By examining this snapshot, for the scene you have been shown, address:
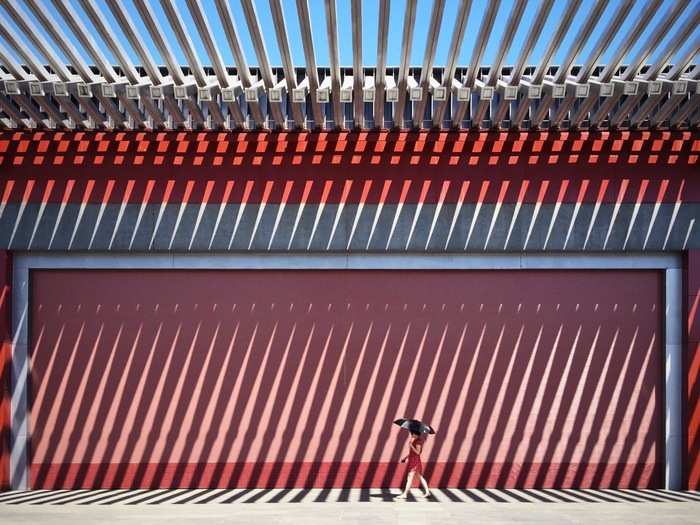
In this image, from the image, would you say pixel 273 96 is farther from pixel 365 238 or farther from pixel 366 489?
pixel 366 489

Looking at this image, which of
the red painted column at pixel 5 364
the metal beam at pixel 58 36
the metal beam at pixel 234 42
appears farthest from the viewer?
the red painted column at pixel 5 364

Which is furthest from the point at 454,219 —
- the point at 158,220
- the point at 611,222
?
the point at 158,220

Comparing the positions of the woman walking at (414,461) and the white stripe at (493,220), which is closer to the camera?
the woman walking at (414,461)

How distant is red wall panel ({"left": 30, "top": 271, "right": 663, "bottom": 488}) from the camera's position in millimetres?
11836

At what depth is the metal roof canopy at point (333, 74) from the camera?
7926 millimetres

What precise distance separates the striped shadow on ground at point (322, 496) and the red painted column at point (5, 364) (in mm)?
432

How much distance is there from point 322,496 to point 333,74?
5695mm

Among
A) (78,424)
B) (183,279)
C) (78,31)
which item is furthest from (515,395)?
(78,31)

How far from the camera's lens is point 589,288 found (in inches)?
474

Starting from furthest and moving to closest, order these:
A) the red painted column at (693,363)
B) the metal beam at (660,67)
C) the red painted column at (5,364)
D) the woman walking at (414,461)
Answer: the red painted column at (5,364)
the red painted column at (693,363)
the woman walking at (414,461)
the metal beam at (660,67)

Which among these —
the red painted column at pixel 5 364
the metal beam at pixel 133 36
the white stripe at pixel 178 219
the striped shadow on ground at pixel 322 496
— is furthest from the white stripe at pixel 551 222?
the red painted column at pixel 5 364

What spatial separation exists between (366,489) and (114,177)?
5881 mm

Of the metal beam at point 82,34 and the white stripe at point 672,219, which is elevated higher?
the white stripe at point 672,219

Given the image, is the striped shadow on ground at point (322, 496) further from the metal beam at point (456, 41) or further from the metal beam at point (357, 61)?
the metal beam at point (456, 41)
